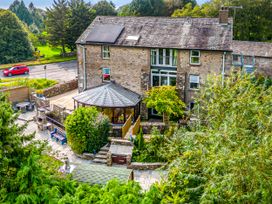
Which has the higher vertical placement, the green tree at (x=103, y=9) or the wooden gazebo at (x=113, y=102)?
the green tree at (x=103, y=9)

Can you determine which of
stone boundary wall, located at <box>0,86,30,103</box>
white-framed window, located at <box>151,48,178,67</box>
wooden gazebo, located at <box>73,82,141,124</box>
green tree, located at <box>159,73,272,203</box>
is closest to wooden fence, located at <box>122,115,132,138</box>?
wooden gazebo, located at <box>73,82,141,124</box>

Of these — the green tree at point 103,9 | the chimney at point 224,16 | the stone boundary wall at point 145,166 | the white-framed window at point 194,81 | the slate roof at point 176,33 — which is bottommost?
the stone boundary wall at point 145,166

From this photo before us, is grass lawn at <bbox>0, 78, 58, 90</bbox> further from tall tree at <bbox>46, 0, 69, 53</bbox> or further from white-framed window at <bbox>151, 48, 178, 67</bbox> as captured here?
tall tree at <bbox>46, 0, 69, 53</bbox>

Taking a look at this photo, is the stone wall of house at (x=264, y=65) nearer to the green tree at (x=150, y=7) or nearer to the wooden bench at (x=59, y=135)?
the wooden bench at (x=59, y=135)

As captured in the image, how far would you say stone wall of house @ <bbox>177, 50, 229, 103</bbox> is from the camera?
31672 millimetres

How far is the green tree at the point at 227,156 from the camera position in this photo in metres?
12.0

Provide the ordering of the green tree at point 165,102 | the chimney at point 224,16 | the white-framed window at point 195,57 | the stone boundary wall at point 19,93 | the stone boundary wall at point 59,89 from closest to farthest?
1. the green tree at point 165,102
2. the white-framed window at point 195,57
3. the chimney at point 224,16
4. the stone boundary wall at point 19,93
5. the stone boundary wall at point 59,89

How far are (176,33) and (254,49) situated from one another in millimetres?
19952

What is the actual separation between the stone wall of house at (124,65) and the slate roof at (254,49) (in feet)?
68.5

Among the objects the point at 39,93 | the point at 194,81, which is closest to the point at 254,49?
the point at 194,81

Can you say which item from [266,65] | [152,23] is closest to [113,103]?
[152,23]

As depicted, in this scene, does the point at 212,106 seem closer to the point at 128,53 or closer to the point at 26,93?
the point at 128,53

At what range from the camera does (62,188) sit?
15.7 meters

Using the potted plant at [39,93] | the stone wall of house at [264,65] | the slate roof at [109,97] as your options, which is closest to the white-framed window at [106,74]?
the slate roof at [109,97]
